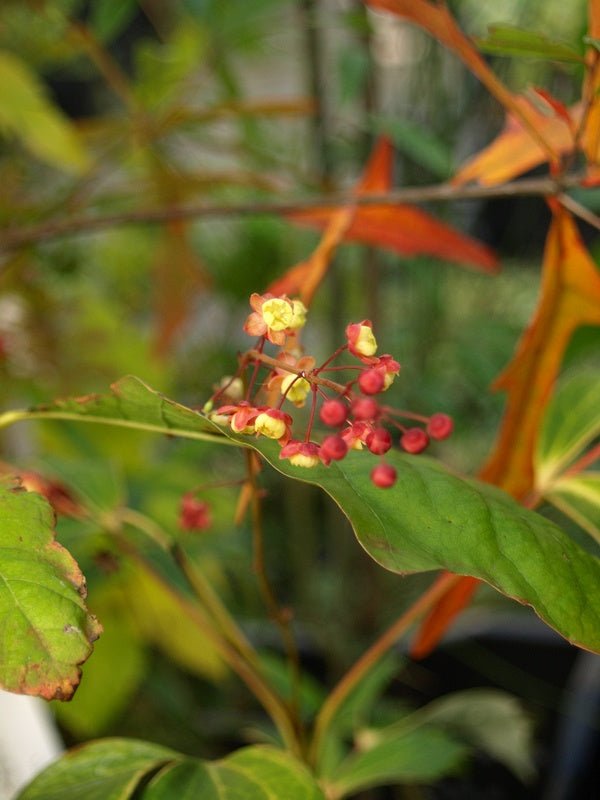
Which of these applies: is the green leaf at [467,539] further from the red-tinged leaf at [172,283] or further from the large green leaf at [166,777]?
the red-tinged leaf at [172,283]

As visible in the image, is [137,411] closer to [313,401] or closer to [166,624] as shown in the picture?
[313,401]

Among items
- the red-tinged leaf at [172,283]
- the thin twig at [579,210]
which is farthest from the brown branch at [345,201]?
the red-tinged leaf at [172,283]

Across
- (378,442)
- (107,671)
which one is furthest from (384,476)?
(107,671)

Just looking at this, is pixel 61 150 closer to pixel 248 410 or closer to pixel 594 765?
pixel 248 410

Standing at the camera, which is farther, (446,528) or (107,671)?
(107,671)

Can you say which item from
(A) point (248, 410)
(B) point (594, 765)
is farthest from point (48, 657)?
(B) point (594, 765)

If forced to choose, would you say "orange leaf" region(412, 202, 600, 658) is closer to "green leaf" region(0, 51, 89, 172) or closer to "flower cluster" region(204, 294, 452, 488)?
"flower cluster" region(204, 294, 452, 488)
